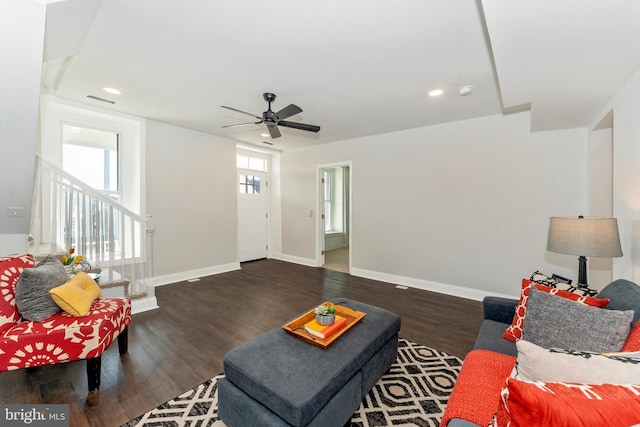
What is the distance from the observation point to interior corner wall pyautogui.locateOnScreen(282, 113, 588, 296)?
3.36m

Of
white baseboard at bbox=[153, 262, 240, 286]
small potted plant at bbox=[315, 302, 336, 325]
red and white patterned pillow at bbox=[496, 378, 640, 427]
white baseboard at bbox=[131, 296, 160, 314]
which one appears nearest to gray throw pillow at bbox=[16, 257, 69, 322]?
white baseboard at bbox=[131, 296, 160, 314]

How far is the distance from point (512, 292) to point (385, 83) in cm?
322

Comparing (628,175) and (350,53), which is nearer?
(628,175)

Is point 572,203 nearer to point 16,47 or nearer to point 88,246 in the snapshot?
point 16,47

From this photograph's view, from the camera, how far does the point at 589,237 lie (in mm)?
1920

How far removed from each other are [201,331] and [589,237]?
3.53m

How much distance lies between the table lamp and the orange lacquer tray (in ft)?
5.48

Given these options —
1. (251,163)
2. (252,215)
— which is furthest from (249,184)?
(252,215)

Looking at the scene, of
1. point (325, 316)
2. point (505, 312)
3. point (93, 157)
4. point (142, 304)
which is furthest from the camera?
point (93, 157)

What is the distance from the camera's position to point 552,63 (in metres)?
1.88

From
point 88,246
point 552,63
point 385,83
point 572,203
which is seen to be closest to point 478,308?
point 572,203

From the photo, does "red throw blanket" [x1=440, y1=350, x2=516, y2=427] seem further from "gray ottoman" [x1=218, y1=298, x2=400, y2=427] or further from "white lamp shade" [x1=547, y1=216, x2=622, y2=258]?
"white lamp shade" [x1=547, y1=216, x2=622, y2=258]

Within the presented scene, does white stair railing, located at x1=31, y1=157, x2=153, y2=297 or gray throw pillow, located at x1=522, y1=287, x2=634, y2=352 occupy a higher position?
white stair railing, located at x1=31, y1=157, x2=153, y2=297

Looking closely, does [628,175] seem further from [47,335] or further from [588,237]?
[47,335]
